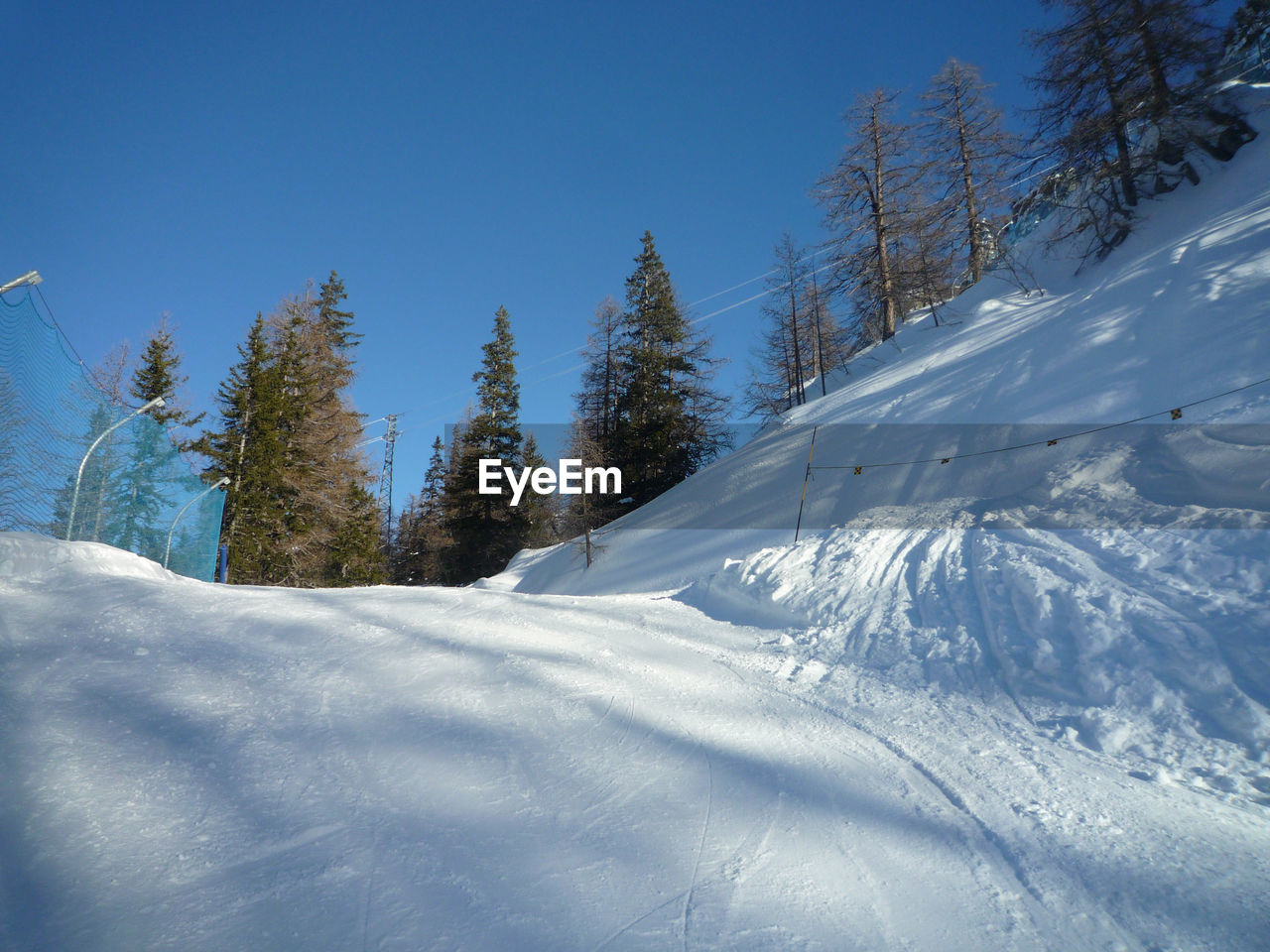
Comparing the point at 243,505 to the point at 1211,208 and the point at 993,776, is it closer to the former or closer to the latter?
the point at 993,776

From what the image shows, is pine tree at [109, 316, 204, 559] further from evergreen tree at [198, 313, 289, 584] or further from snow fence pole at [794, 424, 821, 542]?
snow fence pole at [794, 424, 821, 542]

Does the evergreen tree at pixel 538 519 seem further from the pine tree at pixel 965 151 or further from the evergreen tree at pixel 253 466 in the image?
the pine tree at pixel 965 151

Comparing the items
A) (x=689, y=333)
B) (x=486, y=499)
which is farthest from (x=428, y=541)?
(x=689, y=333)

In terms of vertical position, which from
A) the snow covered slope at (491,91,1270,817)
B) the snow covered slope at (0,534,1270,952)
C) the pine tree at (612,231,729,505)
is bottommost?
the snow covered slope at (0,534,1270,952)

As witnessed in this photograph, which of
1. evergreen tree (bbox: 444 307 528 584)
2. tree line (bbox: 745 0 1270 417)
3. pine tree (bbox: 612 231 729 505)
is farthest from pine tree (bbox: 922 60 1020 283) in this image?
evergreen tree (bbox: 444 307 528 584)

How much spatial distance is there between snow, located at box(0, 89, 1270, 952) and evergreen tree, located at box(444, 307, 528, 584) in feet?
68.8

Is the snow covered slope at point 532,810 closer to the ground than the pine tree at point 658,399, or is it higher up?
closer to the ground

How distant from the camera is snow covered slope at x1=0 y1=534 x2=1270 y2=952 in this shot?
2420mm

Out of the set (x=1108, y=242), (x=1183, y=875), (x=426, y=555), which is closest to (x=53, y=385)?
(x=1183, y=875)

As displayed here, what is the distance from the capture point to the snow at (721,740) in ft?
8.20

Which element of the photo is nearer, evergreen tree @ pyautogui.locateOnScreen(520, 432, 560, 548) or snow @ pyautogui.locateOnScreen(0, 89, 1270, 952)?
snow @ pyautogui.locateOnScreen(0, 89, 1270, 952)

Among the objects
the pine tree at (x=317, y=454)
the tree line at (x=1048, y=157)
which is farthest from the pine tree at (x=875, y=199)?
the pine tree at (x=317, y=454)

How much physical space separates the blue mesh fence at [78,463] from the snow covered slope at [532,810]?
13.0ft

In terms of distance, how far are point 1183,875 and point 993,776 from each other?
0.97 m
